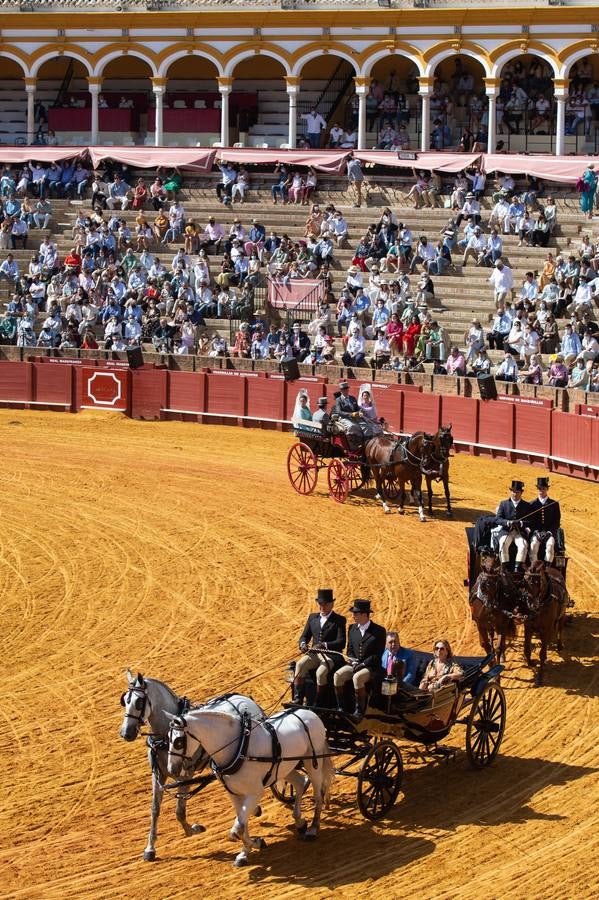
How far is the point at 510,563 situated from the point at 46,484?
1093 centimetres

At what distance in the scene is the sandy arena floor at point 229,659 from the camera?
1104cm

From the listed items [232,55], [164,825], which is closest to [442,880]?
[164,825]

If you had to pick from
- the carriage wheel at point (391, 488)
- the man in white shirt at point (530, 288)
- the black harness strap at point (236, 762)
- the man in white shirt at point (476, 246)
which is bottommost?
the black harness strap at point (236, 762)

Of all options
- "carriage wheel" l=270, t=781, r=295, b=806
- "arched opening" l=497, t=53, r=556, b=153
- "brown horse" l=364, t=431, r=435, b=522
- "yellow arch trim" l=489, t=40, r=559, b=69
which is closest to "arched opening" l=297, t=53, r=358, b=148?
"arched opening" l=497, t=53, r=556, b=153

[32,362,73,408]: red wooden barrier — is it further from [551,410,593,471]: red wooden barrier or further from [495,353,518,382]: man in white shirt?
[551,410,593,471]: red wooden barrier

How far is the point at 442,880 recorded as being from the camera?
1084 cm

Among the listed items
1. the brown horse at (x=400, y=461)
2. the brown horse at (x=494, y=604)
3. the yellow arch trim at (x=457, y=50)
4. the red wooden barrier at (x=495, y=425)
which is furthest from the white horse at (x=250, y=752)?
the yellow arch trim at (x=457, y=50)

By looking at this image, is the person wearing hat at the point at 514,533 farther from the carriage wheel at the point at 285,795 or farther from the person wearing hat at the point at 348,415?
the person wearing hat at the point at 348,415

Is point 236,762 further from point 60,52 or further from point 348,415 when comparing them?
point 60,52

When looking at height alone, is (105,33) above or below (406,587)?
above

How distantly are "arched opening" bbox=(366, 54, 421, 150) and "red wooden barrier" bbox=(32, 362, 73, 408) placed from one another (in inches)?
509

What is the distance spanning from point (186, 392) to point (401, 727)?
20.4 m

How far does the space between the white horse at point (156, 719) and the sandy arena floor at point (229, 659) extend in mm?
399

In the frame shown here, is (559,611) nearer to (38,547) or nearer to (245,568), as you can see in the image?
(245,568)
